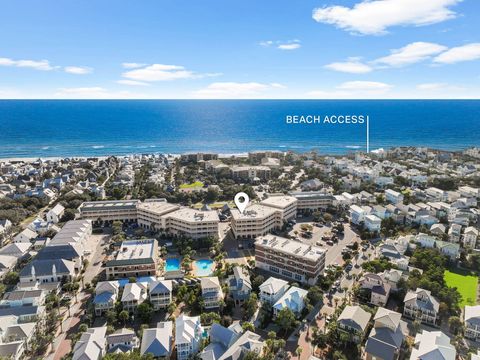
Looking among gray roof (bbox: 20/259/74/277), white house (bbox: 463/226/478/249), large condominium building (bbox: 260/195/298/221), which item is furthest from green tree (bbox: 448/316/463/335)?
gray roof (bbox: 20/259/74/277)

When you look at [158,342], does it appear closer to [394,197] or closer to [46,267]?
[46,267]

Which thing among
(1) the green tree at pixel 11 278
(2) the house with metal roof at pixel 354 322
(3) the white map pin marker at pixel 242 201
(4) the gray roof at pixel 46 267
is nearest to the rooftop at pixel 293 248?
(2) the house with metal roof at pixel 354 322

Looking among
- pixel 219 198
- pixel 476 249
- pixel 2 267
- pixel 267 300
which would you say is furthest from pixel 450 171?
pixel 2 267

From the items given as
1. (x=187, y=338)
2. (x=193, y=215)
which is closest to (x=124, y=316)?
(x=187, y=338)

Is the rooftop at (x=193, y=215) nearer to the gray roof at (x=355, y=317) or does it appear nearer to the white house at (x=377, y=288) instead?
the white house at (x=377, y=288)

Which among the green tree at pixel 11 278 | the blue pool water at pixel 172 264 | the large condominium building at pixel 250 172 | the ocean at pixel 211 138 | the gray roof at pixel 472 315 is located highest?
the ocean at pixel 211 138

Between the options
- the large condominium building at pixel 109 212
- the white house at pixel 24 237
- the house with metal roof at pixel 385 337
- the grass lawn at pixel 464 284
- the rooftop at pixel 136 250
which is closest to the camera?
the house with metal roof at pixel 385 337
